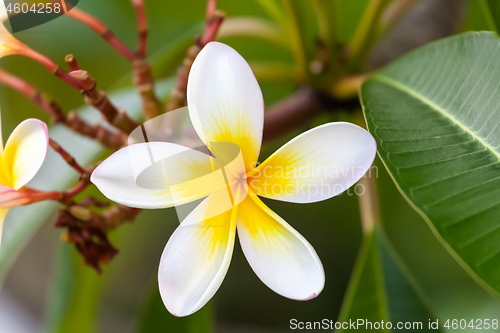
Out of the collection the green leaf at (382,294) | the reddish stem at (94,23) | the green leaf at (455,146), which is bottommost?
the green leaf at (382,294)

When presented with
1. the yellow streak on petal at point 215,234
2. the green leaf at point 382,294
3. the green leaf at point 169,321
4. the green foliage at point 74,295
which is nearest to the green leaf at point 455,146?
Answer: the yellow streak on petal at point 215,234

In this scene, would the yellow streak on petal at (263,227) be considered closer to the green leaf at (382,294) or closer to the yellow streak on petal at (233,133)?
the yellow streak on petal at (233,133)

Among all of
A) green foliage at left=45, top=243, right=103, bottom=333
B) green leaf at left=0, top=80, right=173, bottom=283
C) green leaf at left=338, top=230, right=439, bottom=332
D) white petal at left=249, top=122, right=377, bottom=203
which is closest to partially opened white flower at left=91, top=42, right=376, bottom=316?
white petal at left=249, top=122, right=377, bottom=203

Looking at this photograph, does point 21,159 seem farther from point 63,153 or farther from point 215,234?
point 215,234

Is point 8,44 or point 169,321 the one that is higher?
point 8,44

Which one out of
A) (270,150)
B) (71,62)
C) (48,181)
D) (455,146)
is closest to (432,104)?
(455,146)

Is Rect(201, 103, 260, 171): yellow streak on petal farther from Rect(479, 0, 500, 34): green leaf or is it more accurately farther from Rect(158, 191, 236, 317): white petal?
Rect(479, 0, 500, 34): green leaf
